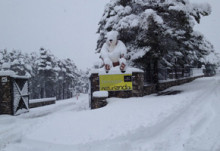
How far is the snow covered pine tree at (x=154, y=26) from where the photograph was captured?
898 centimetres

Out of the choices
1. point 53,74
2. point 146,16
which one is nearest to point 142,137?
point 146,16

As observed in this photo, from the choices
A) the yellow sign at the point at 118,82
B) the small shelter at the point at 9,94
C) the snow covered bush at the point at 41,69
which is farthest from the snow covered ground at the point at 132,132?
the snow covered bush at the point at 41,69

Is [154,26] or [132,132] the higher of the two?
[154,26]

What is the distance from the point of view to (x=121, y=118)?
4961 mm

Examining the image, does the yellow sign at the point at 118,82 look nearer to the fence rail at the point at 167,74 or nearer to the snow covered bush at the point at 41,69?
the fence rail at the point at 167,74

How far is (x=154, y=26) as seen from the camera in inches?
356

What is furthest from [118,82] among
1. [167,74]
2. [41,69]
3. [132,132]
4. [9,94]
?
[41,69]

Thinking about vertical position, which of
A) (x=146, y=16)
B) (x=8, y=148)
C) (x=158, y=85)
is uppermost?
(x=146, y=16)

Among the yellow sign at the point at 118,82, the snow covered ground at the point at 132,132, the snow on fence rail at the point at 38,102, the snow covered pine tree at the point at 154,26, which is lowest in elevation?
the snow on fence rail at the point at 38,102

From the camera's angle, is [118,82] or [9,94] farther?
[9,94]

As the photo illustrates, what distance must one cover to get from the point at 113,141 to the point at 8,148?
2.83m

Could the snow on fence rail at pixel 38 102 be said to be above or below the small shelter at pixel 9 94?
below

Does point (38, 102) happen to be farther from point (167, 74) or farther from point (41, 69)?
point (41, 69)

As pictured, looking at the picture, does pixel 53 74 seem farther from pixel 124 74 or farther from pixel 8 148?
pixel 8 148
